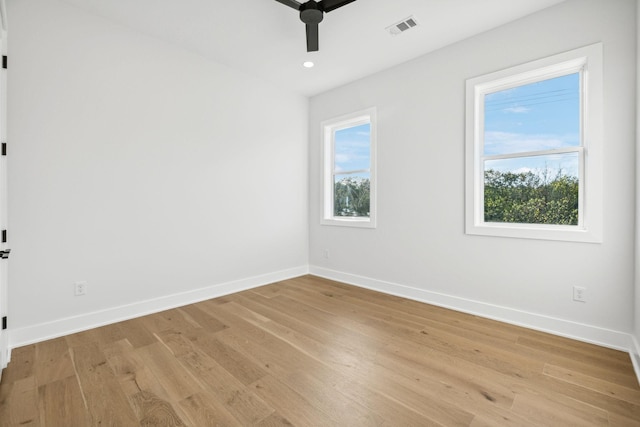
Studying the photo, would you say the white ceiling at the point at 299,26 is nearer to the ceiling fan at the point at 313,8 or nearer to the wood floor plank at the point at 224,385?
the ceiling fan at the point at 313,8

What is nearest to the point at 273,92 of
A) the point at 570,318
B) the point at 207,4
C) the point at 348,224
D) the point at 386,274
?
the point at 207,4

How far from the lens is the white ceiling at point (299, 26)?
2494 mm

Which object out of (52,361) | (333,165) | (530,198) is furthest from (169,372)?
(333,165)

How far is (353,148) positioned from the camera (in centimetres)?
423

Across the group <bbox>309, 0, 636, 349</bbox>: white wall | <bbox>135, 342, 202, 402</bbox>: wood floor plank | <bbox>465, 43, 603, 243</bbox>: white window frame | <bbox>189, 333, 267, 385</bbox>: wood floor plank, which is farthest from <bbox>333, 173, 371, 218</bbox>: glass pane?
<bbox>135, 342, 202, 402</bbox>: wood floor plank

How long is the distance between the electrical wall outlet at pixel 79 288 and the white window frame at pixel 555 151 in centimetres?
353

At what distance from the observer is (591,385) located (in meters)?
1.80

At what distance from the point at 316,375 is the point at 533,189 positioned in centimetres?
243

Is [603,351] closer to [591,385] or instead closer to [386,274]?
[591,385]

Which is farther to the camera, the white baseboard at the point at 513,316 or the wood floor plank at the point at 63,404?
the white baseboard at the point at 513,316

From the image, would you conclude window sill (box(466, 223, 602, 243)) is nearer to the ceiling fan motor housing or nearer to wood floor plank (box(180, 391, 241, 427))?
the ceiling fan motor housing

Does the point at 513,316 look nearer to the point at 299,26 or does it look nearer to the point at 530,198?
the point at 530,198

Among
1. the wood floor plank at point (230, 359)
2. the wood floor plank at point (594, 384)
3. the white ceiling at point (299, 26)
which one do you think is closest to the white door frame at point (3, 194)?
the white ceiling at point (299, 26)

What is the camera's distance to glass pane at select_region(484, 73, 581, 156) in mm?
2520
